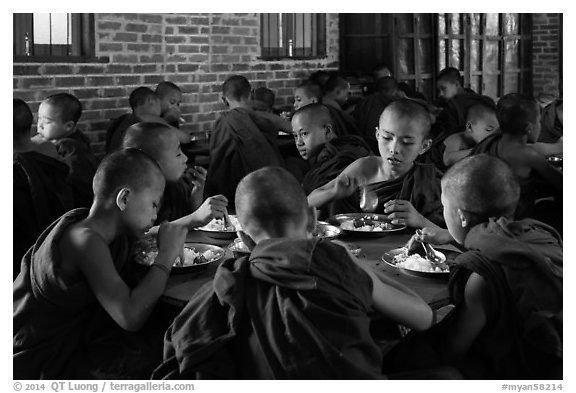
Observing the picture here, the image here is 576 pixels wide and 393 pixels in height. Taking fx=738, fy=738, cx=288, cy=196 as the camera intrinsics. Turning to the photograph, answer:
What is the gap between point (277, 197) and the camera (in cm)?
204

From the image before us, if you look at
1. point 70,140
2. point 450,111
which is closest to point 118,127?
point 70,140

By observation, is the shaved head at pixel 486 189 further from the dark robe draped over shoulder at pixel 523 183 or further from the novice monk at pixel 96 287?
the dark robe draped over shoulder at pixel 523 183

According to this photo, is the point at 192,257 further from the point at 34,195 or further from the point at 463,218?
the point at 34,195

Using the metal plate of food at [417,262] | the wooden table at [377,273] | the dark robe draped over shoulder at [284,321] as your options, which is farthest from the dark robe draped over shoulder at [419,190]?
the dark robe draped over shoulder at [284,321]

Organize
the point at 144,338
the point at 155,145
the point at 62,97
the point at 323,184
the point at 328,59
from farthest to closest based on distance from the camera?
the point at 328,59, the point at 62,97, the point at 323,184, the point at 155,145, the point at 144,338

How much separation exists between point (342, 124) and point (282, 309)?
3958mm

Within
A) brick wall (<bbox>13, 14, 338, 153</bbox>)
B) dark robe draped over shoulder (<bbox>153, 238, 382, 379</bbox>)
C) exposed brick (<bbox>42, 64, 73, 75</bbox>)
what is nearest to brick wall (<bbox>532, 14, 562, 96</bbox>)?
brick wall (<bbox>13, 14, 338, 153</bbox>)

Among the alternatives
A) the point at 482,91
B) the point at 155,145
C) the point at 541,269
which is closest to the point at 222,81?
the point at 155,145

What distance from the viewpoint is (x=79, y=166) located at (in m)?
4.70

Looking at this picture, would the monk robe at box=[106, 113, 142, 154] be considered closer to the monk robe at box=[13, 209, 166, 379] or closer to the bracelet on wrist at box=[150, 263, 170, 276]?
the monk robe at box=[13, 209, 166, 379]

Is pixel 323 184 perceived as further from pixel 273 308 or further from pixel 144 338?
pixel 273 308

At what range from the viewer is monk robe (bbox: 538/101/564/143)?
639 centimetres

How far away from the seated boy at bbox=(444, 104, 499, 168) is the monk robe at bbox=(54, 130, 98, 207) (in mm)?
2532

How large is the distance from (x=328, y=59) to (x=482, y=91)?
3.04 m
